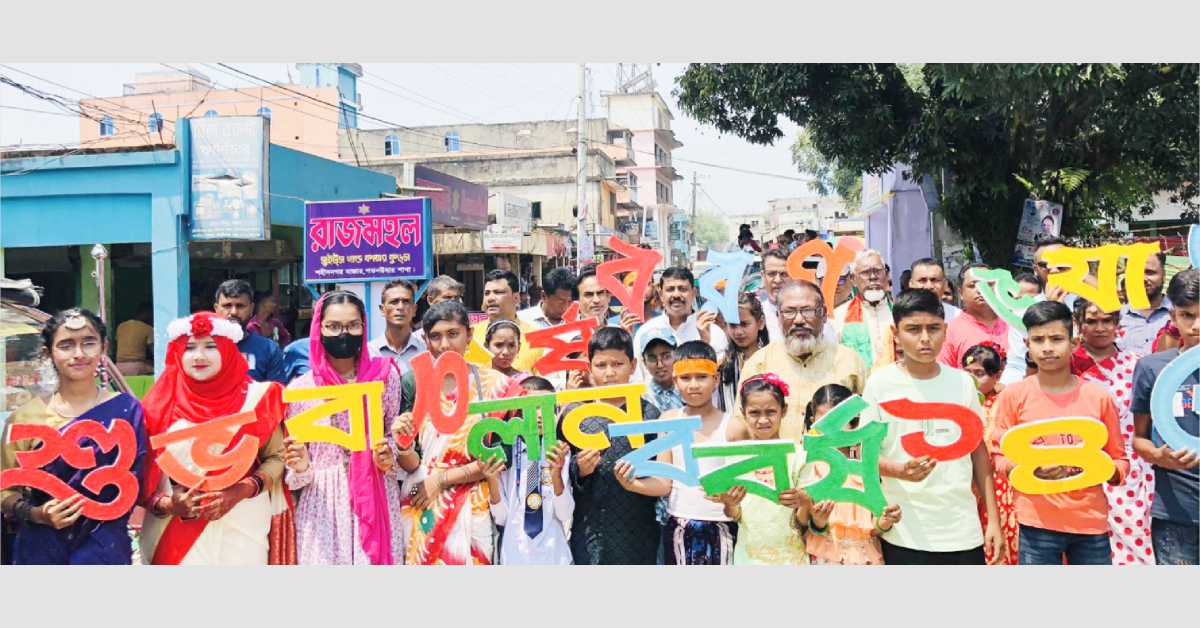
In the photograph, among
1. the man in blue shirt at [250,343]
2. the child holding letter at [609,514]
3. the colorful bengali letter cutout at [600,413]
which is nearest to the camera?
the colorful bengali letter cutout at [600,413]

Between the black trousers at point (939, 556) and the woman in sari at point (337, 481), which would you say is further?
the woman in sari at point (337, 481)

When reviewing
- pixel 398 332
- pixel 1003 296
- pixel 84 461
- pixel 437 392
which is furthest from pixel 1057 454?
pixel 84 461

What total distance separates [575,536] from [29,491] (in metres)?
2.08

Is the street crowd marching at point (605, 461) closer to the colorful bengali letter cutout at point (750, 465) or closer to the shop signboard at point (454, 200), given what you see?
the colorful bengali letter cutout at point (750, 465)

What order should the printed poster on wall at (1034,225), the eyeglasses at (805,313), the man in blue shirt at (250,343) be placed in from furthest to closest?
Result: the printed poster on wall at (1034,225) → the man in blue shirt at (250,343) → the eyeglasses at (805,313)

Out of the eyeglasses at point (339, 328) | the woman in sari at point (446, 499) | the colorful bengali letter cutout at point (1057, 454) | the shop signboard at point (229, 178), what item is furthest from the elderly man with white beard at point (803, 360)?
the shop signboard at point (229, 178)

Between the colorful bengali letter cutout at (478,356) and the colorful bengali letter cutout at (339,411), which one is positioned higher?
the colorful bengali letter cutout at (478,356)

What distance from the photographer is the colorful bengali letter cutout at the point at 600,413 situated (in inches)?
146

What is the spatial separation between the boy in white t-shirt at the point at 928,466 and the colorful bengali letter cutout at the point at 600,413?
880 millimetres

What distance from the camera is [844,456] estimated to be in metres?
3.51

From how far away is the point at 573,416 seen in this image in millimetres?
3703

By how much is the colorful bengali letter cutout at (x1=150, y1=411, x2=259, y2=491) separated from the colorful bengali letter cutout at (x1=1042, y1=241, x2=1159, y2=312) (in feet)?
11.4

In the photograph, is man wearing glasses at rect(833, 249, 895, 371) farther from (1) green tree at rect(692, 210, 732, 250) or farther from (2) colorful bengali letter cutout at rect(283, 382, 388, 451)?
(1) green tree at rect(692, 210, 732, 250)

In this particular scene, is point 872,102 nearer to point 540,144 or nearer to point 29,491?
point 29,491
